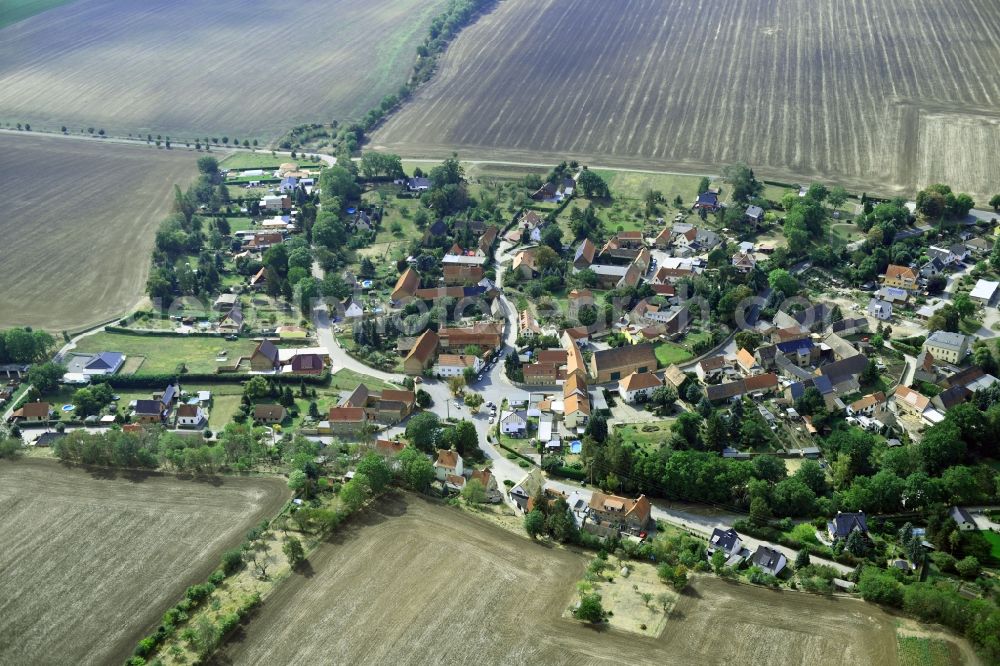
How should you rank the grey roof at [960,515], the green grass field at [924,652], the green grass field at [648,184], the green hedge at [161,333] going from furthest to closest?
1. the green grass field at [648,184]
2. the green hedge at [161,333]
3. the grey roof at [960,515]
4. the green grass field at [924,652]

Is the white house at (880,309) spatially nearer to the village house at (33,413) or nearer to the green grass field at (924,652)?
the green grass field at (924,652)

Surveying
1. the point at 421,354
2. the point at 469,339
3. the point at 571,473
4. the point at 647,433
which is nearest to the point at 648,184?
the point at 469,339

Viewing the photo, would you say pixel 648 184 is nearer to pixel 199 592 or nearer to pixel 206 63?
pixel 199 592

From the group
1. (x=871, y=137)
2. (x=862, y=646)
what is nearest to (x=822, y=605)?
(x=862, y=646)

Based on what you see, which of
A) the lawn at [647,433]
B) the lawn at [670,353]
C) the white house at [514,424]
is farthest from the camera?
the lawn at [670,353]

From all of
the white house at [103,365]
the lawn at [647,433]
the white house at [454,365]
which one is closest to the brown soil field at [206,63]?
the white house at [103,365]

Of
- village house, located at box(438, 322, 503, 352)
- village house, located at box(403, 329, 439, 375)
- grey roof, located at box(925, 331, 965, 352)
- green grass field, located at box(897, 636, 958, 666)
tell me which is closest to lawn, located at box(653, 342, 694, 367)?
village house, located at box(438, 322, 503, 352)

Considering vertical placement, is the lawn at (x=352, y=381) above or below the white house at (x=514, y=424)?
above

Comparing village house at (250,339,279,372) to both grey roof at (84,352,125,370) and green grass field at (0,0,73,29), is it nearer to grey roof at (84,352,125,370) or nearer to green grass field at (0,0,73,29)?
grey roof at (84,352,125,370)
